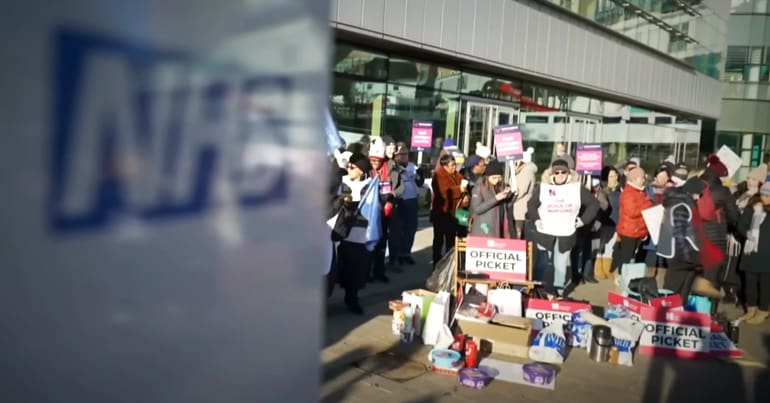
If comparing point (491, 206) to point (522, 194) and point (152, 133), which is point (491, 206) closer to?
point (522, 194)

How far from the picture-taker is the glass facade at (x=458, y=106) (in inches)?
501

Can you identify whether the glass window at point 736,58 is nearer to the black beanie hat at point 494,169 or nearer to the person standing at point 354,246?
the black beanie hat at point 494,169

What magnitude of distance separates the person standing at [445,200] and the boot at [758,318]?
3795 mm

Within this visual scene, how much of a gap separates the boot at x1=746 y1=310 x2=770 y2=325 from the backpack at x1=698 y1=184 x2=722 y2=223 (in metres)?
1.35

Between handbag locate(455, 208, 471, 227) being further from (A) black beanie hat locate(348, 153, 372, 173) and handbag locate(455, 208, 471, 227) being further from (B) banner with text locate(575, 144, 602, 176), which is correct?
(B) banner with text locate(575, 144, 602, 176)

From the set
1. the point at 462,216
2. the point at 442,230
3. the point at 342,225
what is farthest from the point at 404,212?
the point at 342,225

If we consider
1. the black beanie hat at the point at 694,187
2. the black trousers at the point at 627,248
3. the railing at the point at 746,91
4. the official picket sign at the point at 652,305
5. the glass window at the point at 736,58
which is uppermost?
the glass window at the point at 736,58

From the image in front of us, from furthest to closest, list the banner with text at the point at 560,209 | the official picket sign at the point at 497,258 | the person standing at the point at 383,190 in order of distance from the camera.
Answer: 1. the person standing at the point at 383,190
2. the banner with text at the point at 560,209
3. the official picket sign at the point at 497,258

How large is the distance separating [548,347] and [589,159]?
575 centimetres

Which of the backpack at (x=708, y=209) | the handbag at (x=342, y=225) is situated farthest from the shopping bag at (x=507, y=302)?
the backpack at (x=708, y=209)

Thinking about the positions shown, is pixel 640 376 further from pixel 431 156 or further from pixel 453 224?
pixel 431 156

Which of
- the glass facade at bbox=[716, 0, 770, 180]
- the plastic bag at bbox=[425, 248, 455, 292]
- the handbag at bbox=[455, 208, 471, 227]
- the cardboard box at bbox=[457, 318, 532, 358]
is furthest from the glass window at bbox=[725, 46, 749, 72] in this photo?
the cardboard box at bbox=[457, 318, 532, 358]

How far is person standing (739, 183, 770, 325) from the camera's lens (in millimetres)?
7617

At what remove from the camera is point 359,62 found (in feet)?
41.7
